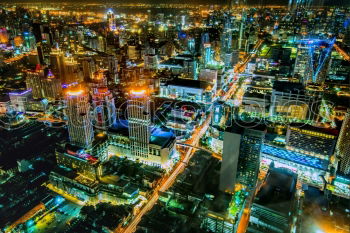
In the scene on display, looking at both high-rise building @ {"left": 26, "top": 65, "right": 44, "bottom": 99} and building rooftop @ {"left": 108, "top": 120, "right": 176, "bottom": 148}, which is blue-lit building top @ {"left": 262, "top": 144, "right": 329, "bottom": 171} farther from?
high-rise building @ {"left": 26, "top": 65, "right": 44, "bottom": 99}

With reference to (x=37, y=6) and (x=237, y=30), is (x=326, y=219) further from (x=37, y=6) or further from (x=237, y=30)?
(x=37, y=6)

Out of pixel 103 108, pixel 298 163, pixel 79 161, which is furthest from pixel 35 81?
pixel 298 163

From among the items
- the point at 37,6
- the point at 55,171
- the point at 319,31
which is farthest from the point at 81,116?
the point at 37,6

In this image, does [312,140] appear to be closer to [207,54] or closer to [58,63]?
[207,54]

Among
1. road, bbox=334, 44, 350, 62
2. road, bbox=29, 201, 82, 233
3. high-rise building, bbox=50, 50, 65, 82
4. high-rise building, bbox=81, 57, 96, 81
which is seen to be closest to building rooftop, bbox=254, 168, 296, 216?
road, bbox=29, 201, 82, 233

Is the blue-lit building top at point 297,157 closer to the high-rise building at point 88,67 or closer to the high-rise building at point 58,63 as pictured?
the high-rise building at point 88,67

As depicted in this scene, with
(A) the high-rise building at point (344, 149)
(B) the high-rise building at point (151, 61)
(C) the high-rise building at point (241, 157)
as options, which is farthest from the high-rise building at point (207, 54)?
(C) the high-rise building at point (241, 157)

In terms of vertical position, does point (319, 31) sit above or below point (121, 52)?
above
